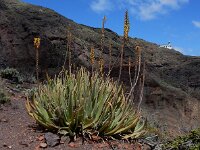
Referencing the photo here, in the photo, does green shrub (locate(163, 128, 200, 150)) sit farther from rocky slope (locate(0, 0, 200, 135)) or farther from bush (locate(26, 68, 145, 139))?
rocky slope (locate(0, 0, 200, 135))

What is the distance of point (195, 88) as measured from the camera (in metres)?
16.3

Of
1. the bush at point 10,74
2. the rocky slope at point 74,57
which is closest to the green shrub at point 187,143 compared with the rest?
the rocky slope at point 74,57

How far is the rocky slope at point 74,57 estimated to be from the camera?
14.5 meters

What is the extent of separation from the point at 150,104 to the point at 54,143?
7.08 metres

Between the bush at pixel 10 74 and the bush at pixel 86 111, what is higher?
the bush at pixel 10 74

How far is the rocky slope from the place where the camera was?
572 inches

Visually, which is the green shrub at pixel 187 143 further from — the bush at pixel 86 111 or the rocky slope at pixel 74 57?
the rocky slope at pixel 74 57

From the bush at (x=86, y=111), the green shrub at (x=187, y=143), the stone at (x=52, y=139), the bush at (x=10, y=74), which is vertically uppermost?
the bush at (x=10, y=74)

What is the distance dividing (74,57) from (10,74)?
2180 mm

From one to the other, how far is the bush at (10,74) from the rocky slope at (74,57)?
926 millimetres

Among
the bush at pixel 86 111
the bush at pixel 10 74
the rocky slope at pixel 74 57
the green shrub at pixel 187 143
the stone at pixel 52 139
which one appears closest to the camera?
the green shrub at pixel 187 143

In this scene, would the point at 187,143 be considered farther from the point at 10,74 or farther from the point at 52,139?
the point at 10,74

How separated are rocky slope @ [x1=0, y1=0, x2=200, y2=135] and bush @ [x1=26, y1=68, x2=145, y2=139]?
185 inches

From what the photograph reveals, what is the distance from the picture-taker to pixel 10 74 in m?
13.6
